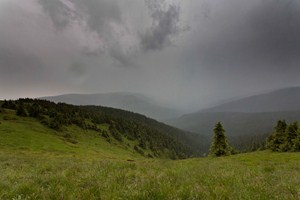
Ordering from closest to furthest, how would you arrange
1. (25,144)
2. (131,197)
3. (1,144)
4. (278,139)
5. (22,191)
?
1. (131,197)
2. (22,191)
3. (278,139)
4. (1,144)
5. (25,144)

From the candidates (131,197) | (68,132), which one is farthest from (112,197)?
(68,132)

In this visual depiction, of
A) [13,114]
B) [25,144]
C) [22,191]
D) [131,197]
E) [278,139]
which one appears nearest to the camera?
[131,197]

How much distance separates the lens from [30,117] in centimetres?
14825

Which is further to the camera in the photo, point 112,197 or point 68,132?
point 68,132

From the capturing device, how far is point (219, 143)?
75.2m

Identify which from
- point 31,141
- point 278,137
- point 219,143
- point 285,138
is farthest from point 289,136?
point 31,141

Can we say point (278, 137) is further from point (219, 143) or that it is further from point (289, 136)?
point (219, 143)

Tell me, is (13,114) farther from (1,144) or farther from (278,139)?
(278,139)

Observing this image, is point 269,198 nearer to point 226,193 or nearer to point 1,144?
point 226,193

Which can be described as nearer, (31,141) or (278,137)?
(278,137)

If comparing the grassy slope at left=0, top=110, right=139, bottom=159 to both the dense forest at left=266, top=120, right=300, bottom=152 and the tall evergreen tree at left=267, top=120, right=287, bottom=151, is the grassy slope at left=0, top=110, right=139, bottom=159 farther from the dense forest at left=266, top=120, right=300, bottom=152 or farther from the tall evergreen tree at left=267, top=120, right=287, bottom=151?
the dense forest at left=266, top=120, right=300, bottom=152

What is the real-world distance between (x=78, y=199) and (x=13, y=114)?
15888 cm

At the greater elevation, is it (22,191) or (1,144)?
(22,191)

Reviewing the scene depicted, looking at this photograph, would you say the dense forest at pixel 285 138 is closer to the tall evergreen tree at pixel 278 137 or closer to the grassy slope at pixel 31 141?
the tall evergreen tree at pixel 278 137
